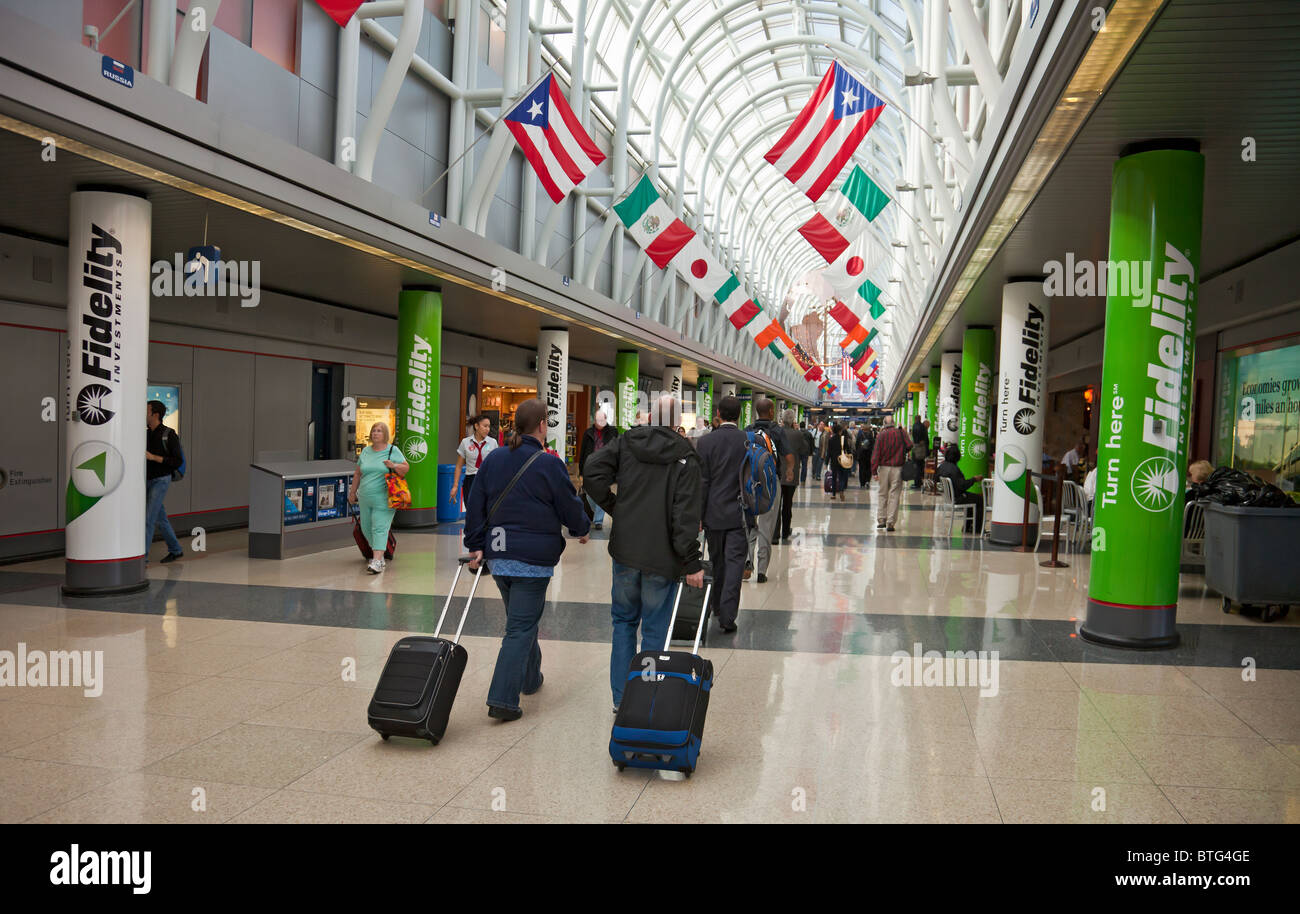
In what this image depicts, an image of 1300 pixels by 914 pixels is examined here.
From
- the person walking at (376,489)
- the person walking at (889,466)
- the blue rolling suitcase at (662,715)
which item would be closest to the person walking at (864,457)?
the person walking at (889,466)

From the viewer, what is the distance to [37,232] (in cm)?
1065

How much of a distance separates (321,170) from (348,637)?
Answer: 5.15 metres

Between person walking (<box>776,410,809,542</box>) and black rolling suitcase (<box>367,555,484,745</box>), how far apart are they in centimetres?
682

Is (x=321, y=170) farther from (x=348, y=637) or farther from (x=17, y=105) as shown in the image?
(x=348, y=637)

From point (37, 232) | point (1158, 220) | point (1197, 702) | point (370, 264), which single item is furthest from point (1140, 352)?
point (37, 232)

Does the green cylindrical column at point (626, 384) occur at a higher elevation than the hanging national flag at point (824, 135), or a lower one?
lower

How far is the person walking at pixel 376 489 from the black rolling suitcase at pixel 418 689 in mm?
Result: 5573

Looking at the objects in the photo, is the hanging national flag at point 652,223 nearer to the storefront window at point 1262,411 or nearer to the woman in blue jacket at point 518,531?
the storefront window at point 1262,411

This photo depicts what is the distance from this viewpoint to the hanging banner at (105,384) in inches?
322

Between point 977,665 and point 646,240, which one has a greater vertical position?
point 646,240

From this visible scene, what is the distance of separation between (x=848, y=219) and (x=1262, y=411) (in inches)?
465

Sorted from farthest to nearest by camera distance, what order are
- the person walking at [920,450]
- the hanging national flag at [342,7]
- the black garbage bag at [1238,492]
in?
the person walking at [920,450] < the black garbage bag at [1238,492] < the hanging national flag at [342,7]

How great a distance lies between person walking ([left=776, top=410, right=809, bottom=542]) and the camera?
11609mm

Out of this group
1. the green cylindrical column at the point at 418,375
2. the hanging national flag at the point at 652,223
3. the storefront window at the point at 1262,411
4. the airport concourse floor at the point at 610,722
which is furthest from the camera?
the hanging national flag at the point at 652,223
